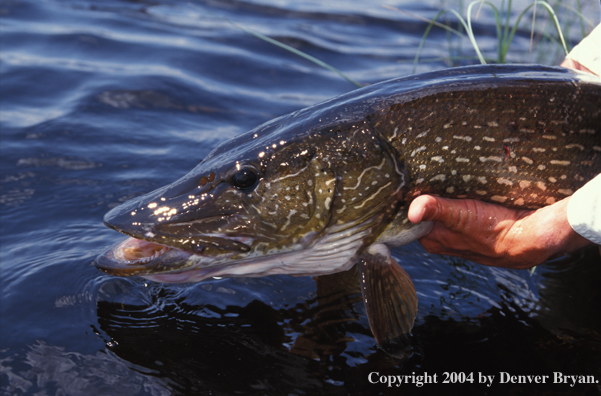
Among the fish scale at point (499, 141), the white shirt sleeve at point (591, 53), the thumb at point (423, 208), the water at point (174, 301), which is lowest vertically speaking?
the water at point (174, 301)

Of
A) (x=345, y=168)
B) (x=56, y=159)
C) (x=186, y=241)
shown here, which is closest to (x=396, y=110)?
(x=345, y=168)

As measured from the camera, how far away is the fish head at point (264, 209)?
85.6 inches

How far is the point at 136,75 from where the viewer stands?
5574mm

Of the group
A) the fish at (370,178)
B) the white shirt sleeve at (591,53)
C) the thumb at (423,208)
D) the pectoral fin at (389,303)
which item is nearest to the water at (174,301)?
the pectoral fin at (389,303)

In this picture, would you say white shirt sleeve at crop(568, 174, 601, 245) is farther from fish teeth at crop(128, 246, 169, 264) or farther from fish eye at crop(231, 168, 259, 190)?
fish teeth at crop(128, 246, 169, 264)

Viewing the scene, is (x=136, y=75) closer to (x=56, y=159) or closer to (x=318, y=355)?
(x=56, y=159)

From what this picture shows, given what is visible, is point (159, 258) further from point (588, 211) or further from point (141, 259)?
point (588, 211)

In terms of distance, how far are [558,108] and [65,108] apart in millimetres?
3946

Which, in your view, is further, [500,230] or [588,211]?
[500,230]

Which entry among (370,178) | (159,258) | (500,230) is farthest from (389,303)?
(159,258)

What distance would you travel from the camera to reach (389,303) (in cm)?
232

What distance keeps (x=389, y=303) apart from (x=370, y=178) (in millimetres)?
530

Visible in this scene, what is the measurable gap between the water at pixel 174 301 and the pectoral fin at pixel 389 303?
0.34ft

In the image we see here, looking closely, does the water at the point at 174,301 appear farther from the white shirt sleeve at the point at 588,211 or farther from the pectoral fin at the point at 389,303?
the white shirt sleeve at the point at 588,211
